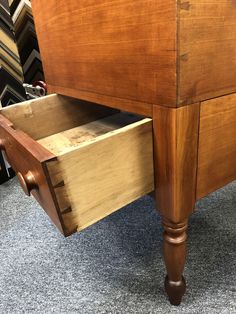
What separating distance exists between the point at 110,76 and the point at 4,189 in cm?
76

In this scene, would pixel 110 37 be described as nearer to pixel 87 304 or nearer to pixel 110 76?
pixel 110 76

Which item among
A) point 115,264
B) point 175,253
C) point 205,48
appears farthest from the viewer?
point 115,264

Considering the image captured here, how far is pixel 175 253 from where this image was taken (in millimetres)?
493

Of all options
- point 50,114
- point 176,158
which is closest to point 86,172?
point 176,158

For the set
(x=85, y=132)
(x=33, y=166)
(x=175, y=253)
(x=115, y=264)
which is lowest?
(x=115, y=264)


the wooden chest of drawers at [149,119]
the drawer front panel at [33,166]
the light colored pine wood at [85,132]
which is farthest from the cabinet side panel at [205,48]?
the light colored pine wood at [85,132]

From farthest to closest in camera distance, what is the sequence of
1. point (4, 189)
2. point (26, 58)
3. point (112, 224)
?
point (26, 58) < point (4, 189) < point (112, 224)

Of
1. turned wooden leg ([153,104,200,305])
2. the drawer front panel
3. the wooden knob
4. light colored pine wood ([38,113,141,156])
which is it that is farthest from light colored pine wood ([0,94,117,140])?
turned wooden leg ([153,104,200,305])

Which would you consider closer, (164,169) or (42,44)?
(164,169)

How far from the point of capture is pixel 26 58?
1.29m

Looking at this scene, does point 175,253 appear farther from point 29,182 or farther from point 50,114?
point 50,114

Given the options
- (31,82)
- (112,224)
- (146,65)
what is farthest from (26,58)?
(146,65)

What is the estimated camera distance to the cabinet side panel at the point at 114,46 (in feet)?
1.18

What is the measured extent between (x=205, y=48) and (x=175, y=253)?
335mm
